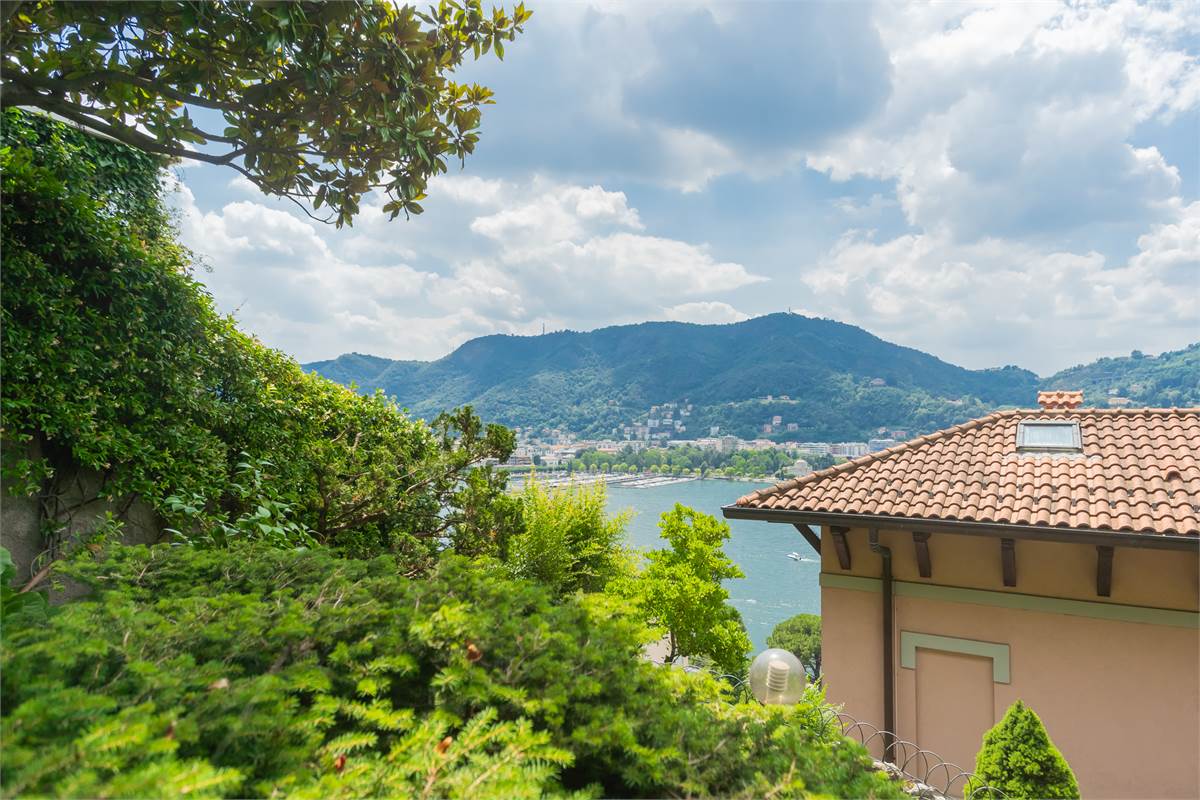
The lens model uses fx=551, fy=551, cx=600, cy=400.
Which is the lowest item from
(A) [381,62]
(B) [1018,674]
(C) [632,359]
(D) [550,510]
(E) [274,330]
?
(B) [1018,674]

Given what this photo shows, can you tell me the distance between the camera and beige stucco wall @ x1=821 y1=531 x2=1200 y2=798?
457 cm

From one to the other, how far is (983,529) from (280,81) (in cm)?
609

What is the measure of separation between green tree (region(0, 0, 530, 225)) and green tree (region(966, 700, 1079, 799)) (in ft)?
16.9

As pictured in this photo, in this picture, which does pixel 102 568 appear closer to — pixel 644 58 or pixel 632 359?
pixel 644 58

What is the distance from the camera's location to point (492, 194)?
6797 mm

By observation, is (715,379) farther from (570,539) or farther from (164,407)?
(164,407)

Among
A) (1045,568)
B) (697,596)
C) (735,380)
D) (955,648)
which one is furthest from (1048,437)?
(735,380)

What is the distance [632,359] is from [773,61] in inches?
1706

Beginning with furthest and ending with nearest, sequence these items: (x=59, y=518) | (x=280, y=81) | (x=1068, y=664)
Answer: (x=1068, y=664) → (x=59, y=518) → (x=280, y=81)

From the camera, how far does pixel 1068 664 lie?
4.89m

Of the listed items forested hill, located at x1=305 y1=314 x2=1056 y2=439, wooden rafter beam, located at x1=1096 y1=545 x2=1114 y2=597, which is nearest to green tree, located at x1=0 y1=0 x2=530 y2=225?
wooden rafter beam, located at x1=1096 y1=545 x2=1114 y2=597

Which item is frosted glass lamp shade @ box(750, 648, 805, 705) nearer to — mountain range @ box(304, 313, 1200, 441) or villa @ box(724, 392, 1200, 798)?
villa @ box(724, 392, 1200, 798)

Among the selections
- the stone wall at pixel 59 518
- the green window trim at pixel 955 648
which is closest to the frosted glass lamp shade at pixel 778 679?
the green window trim at pixel 955 648

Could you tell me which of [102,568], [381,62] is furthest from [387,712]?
[381,62]
